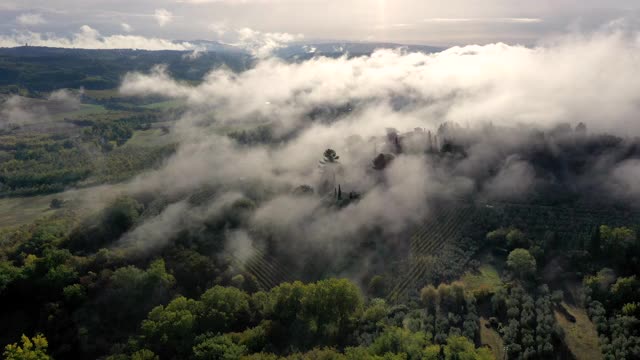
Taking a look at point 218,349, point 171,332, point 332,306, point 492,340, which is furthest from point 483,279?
point 171,332

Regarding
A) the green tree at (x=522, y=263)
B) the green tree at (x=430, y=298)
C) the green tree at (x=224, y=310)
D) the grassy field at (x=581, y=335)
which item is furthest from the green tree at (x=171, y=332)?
the green tree at (x=522, y=263)

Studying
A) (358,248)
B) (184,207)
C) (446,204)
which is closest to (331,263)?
(358,248)

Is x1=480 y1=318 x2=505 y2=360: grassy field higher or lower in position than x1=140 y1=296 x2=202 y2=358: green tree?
lower

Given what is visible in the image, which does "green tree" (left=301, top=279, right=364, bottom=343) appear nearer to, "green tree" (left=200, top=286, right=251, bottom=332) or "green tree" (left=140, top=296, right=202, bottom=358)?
"green tree" (left=200, top=286, right=251, bottom=332)

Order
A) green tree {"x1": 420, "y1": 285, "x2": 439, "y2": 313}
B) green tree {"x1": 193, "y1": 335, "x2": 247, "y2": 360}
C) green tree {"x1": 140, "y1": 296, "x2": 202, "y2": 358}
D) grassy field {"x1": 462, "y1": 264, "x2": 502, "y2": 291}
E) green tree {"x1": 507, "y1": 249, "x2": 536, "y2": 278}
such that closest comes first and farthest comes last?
green tree {"x1": 193, "y1": 335, "x2": 247, "y2": 360} < green tree {"x1": 140, "y1": 296, "x2": 202, "y2": 358} < green tree {"x1": 420, "y1": 285, "x2": 439, "y2": 313} < green tree {"x1": 507, "y1": 249, "x2": 536, "y2": 278} < grassy field {"x1": 462, "y1": 264, "x2": 502, "y2": 291}

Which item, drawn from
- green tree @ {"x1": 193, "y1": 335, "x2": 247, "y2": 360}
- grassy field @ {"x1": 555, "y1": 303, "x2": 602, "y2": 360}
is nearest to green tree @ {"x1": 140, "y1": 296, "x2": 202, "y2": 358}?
green tree @ {"x1": 193, "y1": 335, "x2": 247, "y2": 360}

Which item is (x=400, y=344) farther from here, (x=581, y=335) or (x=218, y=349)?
(x=581, y=335)
